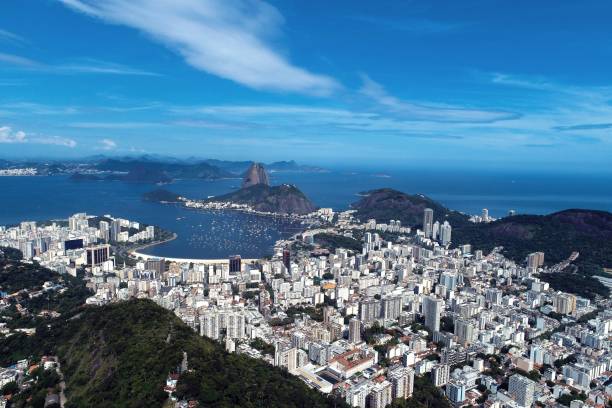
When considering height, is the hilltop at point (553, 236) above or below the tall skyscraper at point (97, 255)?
above

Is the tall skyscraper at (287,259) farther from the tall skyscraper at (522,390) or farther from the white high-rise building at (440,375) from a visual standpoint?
the tall skyscraper at (522,390)

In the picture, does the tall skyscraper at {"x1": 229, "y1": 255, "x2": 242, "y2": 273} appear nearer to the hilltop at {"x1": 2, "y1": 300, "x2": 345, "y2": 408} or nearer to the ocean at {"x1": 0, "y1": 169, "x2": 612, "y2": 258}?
the ocean at {"x1": 0, "y1": 169, "x2": 612, "y2": 258}

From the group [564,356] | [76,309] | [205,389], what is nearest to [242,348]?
[205,389]

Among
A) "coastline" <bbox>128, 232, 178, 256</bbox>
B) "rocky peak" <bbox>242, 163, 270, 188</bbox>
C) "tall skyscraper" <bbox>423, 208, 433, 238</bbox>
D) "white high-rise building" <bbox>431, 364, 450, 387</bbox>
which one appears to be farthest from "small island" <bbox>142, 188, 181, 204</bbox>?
"white high-rise building" <bbox>431, 364, 450, 387</bbox>

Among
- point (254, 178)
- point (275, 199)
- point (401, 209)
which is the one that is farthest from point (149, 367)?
point (254, 178)

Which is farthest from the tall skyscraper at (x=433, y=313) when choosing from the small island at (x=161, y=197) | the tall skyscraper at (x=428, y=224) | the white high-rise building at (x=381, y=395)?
the small island at (x=161, y=197)

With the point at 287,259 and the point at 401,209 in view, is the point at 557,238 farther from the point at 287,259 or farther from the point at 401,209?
the point at 287,259

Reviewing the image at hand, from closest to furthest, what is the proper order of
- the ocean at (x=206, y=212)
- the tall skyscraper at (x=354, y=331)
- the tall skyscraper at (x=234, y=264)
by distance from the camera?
the tall skyscraper at (x=354, y=331), the tall skyscraper at (x=234, y=264), the ocean at (x=206, y=212)
